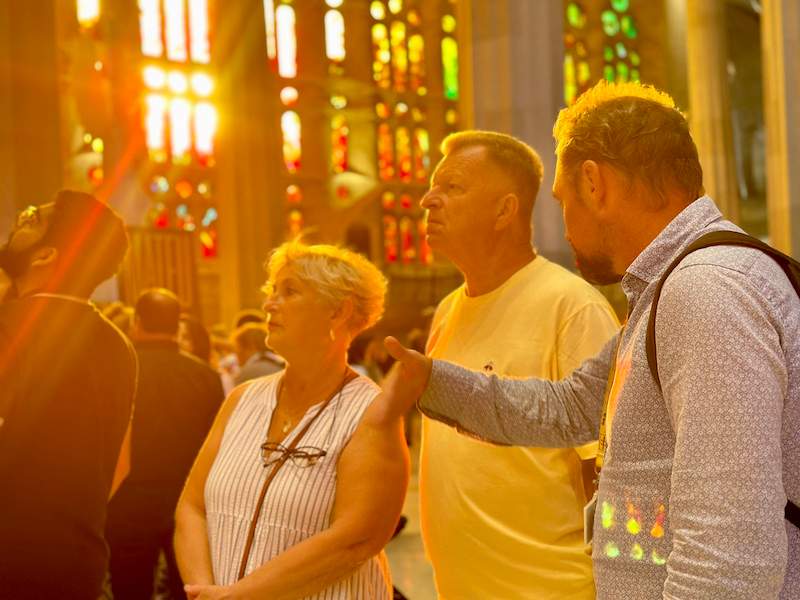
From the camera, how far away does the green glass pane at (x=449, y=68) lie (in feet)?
101

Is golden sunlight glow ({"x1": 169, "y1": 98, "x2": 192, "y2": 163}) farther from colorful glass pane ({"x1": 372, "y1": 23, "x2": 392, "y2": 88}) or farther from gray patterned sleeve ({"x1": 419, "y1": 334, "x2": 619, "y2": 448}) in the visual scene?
gray patterned sleeve ({"x1": 419, "y1": 334, "x2": 619, "y2": 448})

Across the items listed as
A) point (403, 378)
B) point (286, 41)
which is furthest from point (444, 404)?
point (286, 41)

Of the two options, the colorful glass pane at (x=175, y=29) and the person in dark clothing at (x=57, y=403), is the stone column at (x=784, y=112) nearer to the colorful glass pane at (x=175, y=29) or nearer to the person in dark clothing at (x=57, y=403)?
the person in dark clothing at (x=57, y=403)

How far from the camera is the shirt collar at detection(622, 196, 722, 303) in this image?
4.75 feet

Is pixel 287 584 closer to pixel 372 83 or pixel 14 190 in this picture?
pixel 14 190

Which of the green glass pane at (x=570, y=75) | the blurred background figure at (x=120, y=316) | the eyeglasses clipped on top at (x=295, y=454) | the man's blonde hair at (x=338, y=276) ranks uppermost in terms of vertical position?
the green glass pane at (x=570, y=75)

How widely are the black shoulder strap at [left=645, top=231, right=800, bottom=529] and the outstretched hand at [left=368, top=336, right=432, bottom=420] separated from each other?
22.1 inches

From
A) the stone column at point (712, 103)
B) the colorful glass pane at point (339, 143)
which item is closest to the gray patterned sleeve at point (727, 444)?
the stone column at point (712, 103)

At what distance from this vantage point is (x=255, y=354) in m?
5.67

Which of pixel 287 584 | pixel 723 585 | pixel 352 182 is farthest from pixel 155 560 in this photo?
pixel 352 182

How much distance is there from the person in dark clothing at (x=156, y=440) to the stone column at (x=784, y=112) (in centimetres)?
682

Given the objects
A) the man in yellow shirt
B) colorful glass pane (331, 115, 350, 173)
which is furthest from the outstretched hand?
colorful glass pane (331, 115, 350, 173)

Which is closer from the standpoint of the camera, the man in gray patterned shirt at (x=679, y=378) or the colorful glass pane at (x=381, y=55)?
the man in gray patterned shirt at (x=679, y=378)

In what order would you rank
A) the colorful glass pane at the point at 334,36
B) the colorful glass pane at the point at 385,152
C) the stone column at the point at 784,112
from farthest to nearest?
the colorful glass pane at the point at 385,152
the colorful glass pane at the point at 334,36
the stone column at the point at 784,112
